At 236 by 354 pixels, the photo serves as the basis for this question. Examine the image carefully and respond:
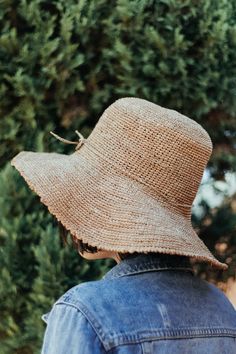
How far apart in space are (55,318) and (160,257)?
1.21 ft

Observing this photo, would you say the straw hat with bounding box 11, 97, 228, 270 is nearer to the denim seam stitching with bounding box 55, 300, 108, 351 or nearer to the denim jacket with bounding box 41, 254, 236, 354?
the denim jacket with bounding box 41, 254, 236, 354

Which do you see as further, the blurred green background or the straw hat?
the blurred green background

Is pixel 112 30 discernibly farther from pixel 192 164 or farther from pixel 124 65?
pixel 192 164

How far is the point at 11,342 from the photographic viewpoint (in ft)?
8.45

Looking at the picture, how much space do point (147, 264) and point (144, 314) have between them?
18cm

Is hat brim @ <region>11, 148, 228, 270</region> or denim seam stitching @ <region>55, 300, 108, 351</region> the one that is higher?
hat brim @ <region>11, 148, 228, 270</region>

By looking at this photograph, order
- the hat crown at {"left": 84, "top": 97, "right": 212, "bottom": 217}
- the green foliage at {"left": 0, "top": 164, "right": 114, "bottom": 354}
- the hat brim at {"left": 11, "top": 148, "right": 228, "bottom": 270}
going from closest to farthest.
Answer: the hat brim at {"left": 11, "top": 148, "right": 228, "bottom": 270} < the hat crown at {"left": 84, "top": 97, "right": 212, "bottom": 217} < the green foliage at {"left": 0, "top": 164, "right": 114, "bottom": 354}

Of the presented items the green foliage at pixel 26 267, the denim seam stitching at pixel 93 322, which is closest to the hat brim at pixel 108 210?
the denim seam stitching at pixel 93 322

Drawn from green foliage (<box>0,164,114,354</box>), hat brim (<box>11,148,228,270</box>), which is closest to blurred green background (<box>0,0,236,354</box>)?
green foliage (<box>0,164,114,354</box>)

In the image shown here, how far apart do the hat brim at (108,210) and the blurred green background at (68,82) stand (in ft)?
2.29

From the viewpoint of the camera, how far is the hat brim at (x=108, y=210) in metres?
1.69

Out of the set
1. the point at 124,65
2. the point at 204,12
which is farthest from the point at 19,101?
the point at 204,12

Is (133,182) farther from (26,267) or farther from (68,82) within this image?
(68,82)

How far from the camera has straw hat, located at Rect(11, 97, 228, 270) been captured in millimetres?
1719
